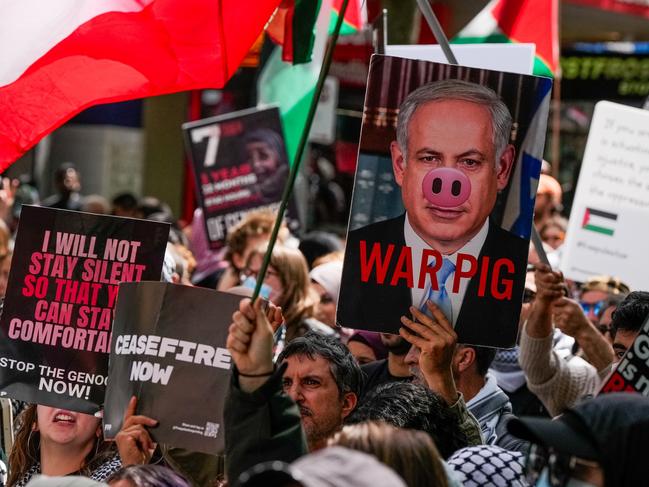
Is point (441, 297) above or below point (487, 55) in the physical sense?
below

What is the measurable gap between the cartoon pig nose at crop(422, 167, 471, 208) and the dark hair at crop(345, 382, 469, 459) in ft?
2.07

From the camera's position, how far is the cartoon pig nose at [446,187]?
4.50 meters

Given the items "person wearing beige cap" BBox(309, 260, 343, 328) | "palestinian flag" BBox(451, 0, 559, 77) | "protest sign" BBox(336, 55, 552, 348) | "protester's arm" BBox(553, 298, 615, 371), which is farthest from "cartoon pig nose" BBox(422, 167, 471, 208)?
"palestinian flag" BBox(451, 0, 559, 77)

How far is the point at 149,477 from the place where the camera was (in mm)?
3678

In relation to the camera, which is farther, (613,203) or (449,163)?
(613,203)

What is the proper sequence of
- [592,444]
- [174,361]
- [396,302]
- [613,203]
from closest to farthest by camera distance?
[592,444]
[174,361]
[396,302]
[613,203]

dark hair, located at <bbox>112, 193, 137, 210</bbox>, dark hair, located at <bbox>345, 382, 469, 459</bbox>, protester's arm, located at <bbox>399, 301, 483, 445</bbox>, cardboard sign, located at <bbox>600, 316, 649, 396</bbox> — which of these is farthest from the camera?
dark hair, located at <bbox>112, 193, 137, 210</bbox>

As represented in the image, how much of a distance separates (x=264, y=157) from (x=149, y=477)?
6102 millimetres

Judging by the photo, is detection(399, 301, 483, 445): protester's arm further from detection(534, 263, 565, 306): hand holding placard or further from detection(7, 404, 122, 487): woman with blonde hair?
detection(7, 404, 122, 487): woman with blonde hair

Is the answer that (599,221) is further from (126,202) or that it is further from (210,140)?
(126,202)

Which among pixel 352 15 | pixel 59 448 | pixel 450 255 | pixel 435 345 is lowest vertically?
pixel 59 448

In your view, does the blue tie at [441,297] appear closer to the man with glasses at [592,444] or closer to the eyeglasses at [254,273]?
the man with glasses at [592,444]

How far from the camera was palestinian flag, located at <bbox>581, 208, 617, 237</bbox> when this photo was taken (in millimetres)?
7160

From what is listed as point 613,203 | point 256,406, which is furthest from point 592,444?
point 613,203
